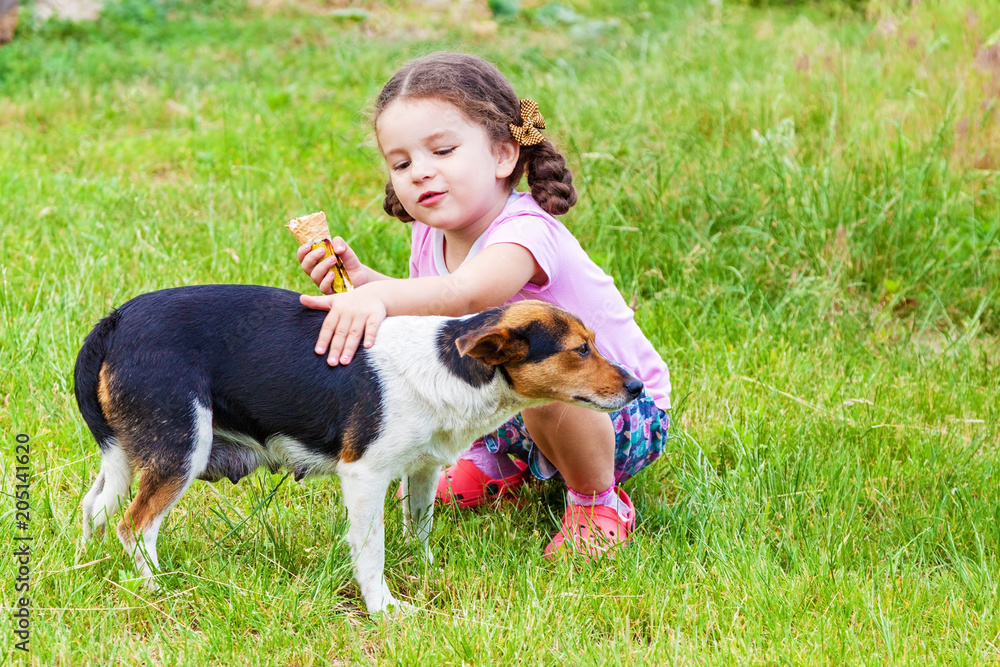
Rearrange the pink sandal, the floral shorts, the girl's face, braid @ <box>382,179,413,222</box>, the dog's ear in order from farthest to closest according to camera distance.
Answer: the pink sandal, braid @ <box>382,179,413,222</box>, the floral shorts, the girl's face, the dog's ear

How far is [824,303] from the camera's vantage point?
461 cm

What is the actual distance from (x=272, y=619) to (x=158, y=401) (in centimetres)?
64

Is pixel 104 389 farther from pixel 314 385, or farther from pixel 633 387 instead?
pixel 633 387

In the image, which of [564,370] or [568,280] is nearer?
[564,370]

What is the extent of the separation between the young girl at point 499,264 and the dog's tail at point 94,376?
533 mm

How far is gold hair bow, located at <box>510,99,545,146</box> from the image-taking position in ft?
10.1

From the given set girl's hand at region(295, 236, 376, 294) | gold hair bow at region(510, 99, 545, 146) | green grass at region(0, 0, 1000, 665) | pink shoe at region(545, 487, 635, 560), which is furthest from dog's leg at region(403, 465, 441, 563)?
gold hair bow at region(510, 99, 545, 146)

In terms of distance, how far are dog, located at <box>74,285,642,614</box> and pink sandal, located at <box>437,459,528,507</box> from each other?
2.68 feet

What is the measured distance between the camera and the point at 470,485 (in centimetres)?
353

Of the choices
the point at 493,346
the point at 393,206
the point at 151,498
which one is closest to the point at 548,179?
the point at 393,206

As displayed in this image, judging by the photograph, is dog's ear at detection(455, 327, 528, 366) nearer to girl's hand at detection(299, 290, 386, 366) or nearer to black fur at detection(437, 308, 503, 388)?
black fur at detection(437, 308, 503, 388)

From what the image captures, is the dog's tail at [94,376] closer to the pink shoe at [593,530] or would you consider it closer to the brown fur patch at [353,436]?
the brown fur patch at [353,436]

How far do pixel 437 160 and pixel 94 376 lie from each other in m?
1.12

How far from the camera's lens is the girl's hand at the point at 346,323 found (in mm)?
2631
